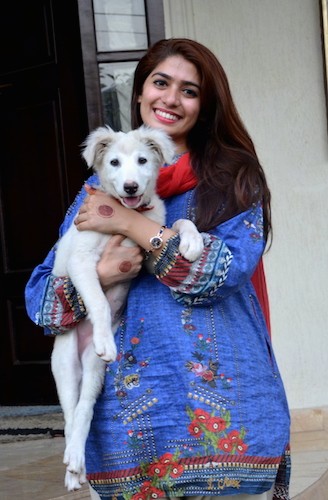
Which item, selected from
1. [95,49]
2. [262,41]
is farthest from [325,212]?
[95,49]

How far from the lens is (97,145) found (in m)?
2.55

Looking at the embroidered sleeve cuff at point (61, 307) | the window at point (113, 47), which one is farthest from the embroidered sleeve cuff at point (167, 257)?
the window at point (113, 47)

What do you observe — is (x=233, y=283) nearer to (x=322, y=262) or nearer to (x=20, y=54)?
(x=322, y=262)

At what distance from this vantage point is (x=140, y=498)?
87.6 inches

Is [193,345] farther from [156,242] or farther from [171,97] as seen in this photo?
[171,97]

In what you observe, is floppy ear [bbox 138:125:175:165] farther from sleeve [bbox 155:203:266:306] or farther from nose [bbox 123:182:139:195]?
sleeve [bbox 155:203:266:306]

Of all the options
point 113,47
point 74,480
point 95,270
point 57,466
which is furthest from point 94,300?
point 113,47

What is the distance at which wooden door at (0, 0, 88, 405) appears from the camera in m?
5.46

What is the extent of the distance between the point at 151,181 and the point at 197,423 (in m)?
0.63

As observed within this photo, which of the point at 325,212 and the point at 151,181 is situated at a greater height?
the point at 151,181

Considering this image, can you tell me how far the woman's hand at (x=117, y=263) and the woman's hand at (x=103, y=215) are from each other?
0.12ft

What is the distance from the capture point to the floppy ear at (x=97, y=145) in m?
2.54

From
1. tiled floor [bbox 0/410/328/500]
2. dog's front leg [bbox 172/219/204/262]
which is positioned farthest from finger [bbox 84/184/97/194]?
tiled floor [bbox 0/410/328/500]

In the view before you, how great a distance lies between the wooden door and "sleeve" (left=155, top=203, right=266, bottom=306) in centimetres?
314
